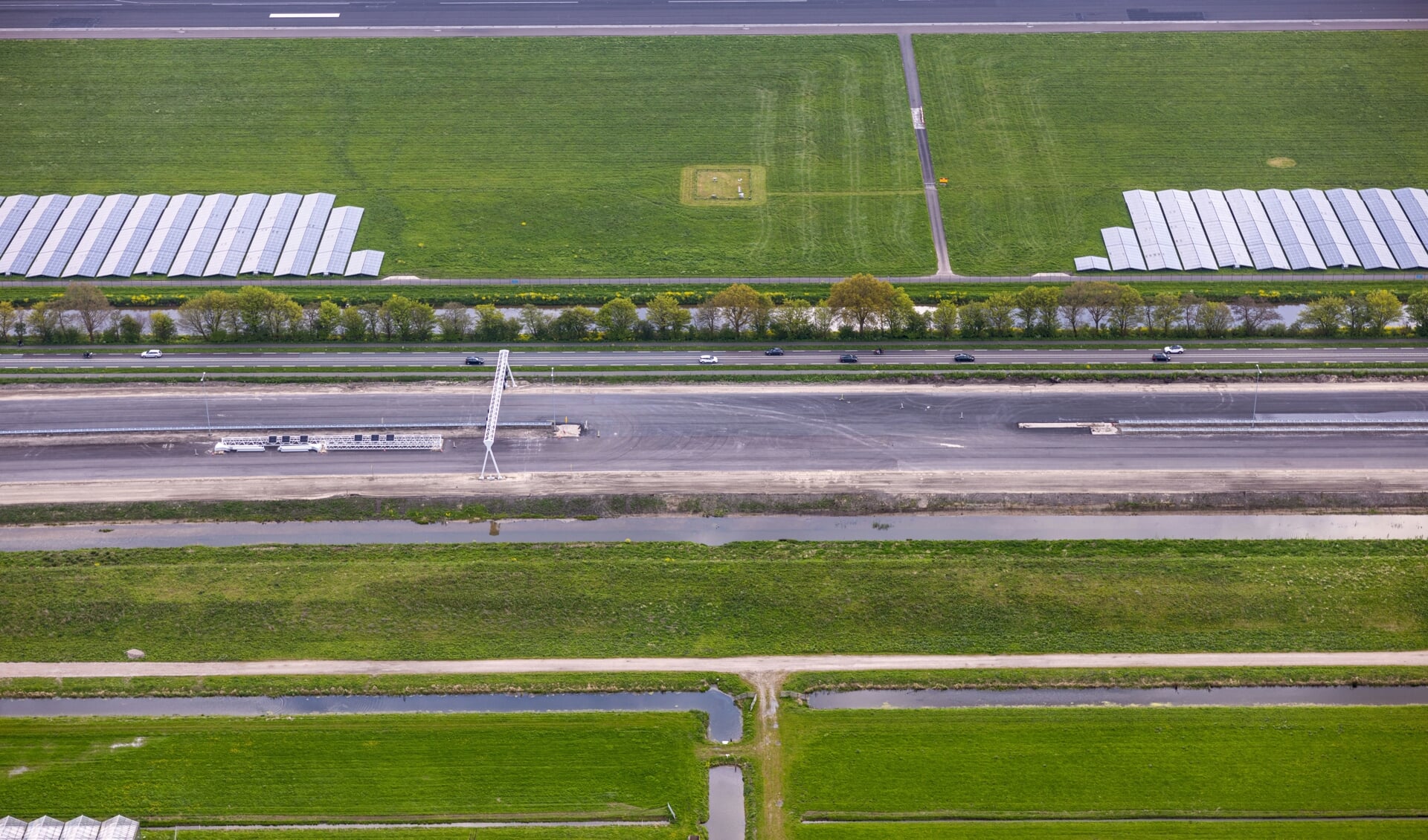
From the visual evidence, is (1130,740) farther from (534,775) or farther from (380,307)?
(380,307)

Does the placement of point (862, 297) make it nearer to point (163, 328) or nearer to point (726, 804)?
point (726, 804)

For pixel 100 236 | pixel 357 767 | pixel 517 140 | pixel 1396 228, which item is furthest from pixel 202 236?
pixel 1396 228

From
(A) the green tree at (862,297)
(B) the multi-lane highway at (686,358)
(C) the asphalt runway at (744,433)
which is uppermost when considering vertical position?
(A) the green tree at (862,297)

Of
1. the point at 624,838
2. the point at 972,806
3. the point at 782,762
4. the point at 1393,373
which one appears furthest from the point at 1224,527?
the point at 624,838

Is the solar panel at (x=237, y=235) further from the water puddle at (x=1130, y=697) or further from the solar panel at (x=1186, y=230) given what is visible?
the solar panel at (x=1186, y=230)

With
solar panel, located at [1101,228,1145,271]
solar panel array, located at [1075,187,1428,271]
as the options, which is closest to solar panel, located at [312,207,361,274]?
solar panel array, located at [1075,187,1428,271]

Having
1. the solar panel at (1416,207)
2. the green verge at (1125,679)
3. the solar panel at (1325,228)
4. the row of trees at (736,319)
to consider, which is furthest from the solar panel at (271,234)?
the solar panel at (1325,228)
